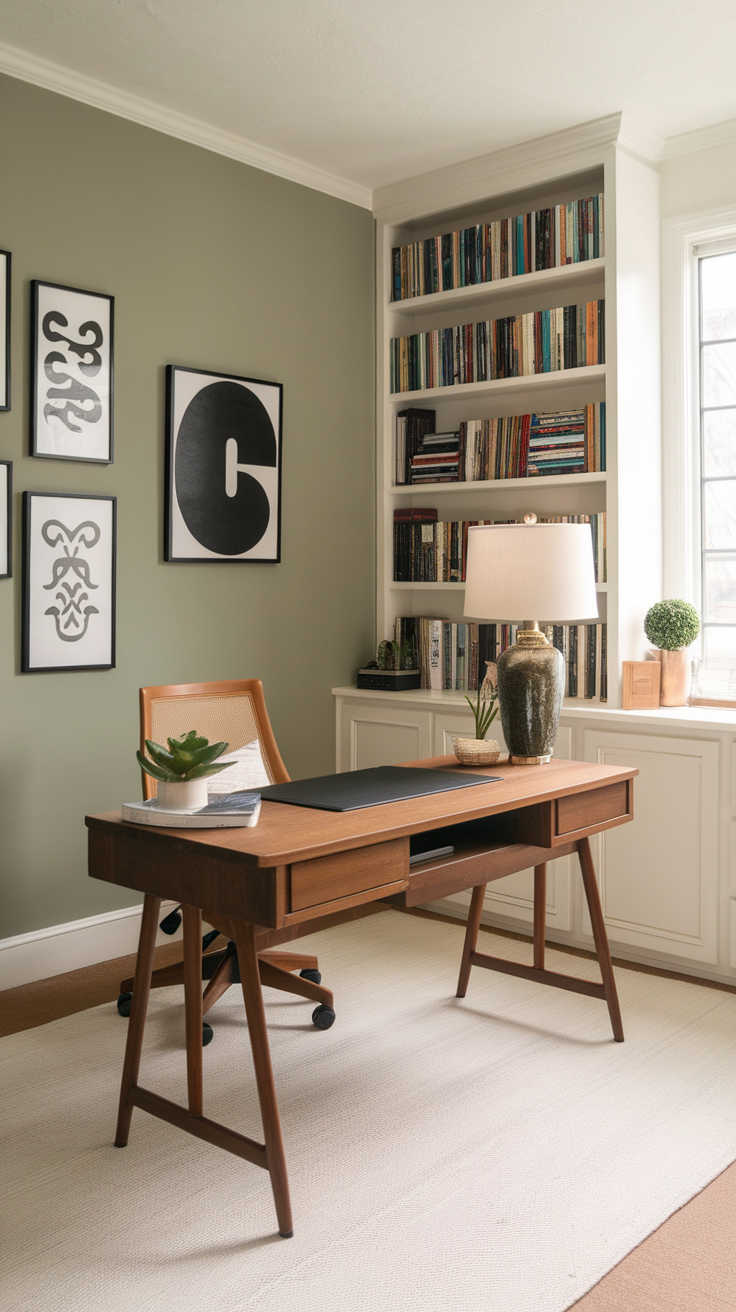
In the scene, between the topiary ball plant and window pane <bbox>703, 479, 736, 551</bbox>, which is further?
window pane <bbox>703, 479, 736, 551</bbox>

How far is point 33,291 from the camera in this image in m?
3.02

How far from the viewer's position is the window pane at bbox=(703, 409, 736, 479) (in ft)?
11.7

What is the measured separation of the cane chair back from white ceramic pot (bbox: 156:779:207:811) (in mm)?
638

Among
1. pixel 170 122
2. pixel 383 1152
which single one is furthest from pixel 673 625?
pixel 170 122

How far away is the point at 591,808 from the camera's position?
2596 mm

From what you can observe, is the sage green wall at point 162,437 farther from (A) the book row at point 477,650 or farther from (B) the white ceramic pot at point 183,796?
(B) the white ceramic pot at point 183,796

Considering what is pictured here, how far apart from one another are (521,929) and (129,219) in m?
2.75

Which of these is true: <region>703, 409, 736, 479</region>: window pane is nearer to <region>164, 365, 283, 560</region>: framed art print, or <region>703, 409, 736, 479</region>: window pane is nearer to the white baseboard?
<region>164, 365, 283, 560</region>: framed art print

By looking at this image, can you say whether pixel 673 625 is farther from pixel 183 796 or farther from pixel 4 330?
pixel 4 330

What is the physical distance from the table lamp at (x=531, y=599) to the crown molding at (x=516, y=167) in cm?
158

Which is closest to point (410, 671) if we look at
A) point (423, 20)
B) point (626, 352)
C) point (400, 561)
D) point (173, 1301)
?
point (400, 561)

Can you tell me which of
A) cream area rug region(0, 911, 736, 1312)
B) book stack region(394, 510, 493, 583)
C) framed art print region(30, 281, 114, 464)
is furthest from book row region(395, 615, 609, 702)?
framed art print region(30, 281, 114, 464)

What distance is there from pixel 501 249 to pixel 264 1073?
10.0 feet

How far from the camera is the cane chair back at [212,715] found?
9.14ft
